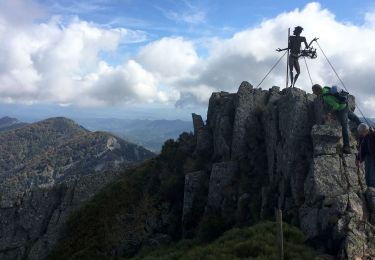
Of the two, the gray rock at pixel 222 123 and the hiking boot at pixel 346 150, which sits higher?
the gray rock at pixel 222 123

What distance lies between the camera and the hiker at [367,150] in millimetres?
19953

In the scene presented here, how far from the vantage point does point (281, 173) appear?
2544 cm

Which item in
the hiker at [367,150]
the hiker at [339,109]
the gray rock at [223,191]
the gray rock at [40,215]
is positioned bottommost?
the gray rock at [40,215]

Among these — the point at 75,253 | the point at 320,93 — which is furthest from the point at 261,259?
the point at 75,253

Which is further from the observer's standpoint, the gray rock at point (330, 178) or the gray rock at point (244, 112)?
the gray rock at point (244, 112)

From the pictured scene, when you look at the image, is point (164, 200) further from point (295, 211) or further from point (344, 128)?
point (344, 128)

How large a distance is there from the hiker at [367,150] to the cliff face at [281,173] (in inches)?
21.6

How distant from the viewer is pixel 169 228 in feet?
102

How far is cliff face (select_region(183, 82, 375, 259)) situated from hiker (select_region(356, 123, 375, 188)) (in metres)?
0.55

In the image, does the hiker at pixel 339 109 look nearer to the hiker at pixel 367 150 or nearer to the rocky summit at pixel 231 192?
the rocky summit at pixel 231 192

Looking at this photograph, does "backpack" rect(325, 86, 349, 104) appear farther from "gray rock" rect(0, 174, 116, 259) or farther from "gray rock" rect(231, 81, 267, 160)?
"gray rock" rect(0, 174, 116, 259)

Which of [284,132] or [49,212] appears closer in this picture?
[284,132]

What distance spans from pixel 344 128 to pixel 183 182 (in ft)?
44.5

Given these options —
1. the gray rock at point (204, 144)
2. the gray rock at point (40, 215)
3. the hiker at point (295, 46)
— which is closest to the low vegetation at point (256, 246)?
the gray rock at point (204, 144)
